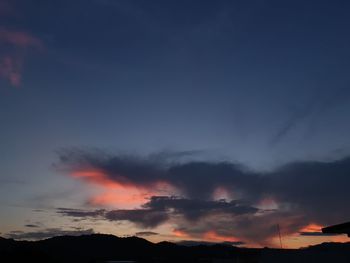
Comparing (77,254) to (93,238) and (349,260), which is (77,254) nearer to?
(93,238)

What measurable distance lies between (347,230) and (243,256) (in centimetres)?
3014

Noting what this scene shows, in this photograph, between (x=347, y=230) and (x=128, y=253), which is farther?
(x=128, y=253)

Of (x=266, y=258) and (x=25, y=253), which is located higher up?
(x=25, y=253)

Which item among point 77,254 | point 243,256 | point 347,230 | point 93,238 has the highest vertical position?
point 93,238

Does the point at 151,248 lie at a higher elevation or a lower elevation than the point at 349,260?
higher

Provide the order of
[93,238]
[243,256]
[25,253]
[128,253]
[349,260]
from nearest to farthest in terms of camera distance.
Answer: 1. [349,260]
2. [243,256]
3. [25,253]
4. [128,253]
5. [93,238]

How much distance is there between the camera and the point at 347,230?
1511 centimetres

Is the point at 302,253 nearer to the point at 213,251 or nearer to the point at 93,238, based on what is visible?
the point at 213,251

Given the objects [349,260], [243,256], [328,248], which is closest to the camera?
[349,260]

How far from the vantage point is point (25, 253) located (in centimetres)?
6003

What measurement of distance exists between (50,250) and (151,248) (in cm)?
3045

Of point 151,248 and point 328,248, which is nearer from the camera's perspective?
point 328,248

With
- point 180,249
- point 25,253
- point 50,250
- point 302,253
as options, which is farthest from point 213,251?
point 302,253

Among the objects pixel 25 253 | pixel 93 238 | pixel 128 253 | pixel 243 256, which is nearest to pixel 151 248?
pixel 128 253
